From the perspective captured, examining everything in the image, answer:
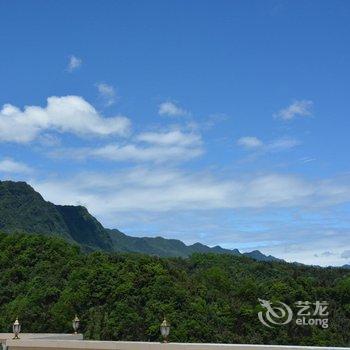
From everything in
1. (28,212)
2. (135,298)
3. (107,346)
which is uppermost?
(28,212)

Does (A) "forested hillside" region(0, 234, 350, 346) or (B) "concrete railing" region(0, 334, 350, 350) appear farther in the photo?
(A) "forested hillside" region(0, 234, 350, 346)

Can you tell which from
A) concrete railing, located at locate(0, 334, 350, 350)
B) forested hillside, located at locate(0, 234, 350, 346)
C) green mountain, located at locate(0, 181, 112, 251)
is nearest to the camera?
concrete railing, located at locate(0, 334, 350, 350)

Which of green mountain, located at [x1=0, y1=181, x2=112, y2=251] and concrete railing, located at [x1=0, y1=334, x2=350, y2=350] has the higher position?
green mountain, located at [x1=0, y1=181, x2=112, y2=251]

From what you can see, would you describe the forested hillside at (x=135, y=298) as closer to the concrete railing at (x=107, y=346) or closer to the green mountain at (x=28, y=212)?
the concrete railing at (x=107, y=346)

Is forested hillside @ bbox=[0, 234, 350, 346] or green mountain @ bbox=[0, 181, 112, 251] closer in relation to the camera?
forested hillside @ bbox=[0, 234, 350, 346]

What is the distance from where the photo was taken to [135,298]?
46.9 m

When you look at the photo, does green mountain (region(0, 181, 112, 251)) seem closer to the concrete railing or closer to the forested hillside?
the forested hillside

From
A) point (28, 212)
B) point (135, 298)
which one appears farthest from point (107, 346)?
point (28, 212)

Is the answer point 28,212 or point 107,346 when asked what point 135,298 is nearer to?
point 107,346

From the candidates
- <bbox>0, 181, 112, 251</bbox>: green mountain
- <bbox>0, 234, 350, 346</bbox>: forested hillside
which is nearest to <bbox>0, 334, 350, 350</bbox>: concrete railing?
<bbox>0, 234, 350, 346</bbox>: forested hillside

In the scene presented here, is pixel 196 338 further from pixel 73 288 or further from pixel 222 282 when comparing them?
pixel 222 282

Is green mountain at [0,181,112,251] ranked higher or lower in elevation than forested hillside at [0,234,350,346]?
higher

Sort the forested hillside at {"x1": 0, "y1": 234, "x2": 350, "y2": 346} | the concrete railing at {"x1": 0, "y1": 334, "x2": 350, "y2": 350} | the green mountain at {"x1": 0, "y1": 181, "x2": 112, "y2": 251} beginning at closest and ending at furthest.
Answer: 1. the concrete railing at {"x1": 0, "y1": 334, "x2": 350, "y2": 350}
2. the forested hillside at {"x1": 0, "y1": 234, "x2": 350, "y2": 346}
3. the green mountain at {"x1": 0, "y1": 181, "x2": 112, "y2": 251}

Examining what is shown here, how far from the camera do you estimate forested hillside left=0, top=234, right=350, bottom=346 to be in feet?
146
